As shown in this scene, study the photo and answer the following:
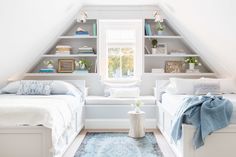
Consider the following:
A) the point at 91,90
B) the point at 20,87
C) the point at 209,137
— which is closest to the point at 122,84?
the point at 91,90

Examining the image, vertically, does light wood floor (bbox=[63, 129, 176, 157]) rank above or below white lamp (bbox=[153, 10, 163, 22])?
below

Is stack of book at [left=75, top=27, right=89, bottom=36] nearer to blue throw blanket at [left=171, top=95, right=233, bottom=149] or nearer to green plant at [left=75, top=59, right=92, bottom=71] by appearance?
green plant at [left=75, top=59, right=92, bottom=71]

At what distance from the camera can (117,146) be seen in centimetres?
447

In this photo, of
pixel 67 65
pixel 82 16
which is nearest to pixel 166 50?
pixel 82 16

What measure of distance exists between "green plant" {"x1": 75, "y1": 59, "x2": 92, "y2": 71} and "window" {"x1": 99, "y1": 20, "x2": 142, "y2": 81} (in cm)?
23

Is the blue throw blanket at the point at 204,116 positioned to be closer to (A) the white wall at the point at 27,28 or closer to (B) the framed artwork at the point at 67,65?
(A) the white wall at the point at 27,28

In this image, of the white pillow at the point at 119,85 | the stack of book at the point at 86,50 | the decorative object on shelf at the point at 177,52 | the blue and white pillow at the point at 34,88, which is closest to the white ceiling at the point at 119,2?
the stack of book at the point at 86,50

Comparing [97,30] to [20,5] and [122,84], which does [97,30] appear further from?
[20,5]

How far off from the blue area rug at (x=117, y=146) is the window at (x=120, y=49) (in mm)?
1477

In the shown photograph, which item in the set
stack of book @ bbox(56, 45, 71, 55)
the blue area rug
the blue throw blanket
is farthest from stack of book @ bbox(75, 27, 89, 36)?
the blue throw blanket

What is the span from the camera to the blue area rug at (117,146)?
13.5 ft

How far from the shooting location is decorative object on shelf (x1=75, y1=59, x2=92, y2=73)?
6.12m

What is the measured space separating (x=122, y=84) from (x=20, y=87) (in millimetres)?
1889

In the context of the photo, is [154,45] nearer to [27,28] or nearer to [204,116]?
[27,28]
